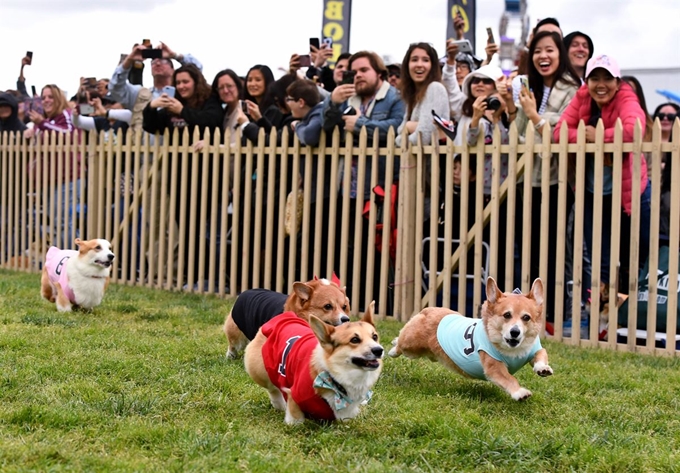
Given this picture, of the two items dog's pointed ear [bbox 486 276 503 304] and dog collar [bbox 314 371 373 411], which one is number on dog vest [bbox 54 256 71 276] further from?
dog collar [bbox 314 371 373 411]

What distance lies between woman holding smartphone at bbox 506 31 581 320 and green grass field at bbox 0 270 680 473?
3.99 feet

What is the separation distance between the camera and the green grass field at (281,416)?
3.99m

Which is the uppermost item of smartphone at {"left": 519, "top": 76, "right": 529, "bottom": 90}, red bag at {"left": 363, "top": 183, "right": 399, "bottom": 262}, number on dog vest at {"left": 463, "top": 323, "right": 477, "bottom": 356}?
smartphone at {"left": 519, "top": 76, "right": 529, "bottom": 90}

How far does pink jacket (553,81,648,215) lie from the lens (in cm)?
731

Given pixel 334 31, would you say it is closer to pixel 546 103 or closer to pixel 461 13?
pixel 461 13

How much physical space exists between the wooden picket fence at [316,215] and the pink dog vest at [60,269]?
1.97 m

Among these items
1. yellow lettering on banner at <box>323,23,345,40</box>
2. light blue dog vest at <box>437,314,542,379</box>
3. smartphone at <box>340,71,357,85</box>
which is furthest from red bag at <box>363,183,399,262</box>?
yellow lettering on banner at <box>323,23,345,40</box>

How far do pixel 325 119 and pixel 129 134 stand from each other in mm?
3419

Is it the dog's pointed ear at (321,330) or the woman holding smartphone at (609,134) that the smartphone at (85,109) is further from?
the dog's pointed ear at (321,330)

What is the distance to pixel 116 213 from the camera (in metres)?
11.4

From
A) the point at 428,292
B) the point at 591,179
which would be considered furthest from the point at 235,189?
the point at 591,179

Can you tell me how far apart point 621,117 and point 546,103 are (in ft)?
3.00

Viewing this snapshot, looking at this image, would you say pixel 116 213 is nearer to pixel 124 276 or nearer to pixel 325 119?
pixel 124 276

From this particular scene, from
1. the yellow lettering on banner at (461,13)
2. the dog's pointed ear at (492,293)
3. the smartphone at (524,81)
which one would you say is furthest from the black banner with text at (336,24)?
the dog's pointed ear at (492,293)
